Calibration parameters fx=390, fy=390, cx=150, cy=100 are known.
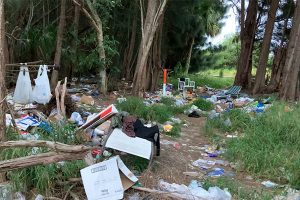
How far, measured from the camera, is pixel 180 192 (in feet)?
12.1

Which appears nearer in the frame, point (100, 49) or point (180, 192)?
point (180, 192)

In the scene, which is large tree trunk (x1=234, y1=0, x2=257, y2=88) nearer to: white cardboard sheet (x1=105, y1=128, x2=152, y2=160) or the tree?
the tree

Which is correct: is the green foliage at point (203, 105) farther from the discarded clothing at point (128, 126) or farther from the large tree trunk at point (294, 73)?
the discarded clothing at point (128, 126)

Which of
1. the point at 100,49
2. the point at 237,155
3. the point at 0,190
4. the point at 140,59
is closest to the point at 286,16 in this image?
the point at 140,59

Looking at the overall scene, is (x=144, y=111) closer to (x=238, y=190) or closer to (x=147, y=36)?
(x=238, y=190)

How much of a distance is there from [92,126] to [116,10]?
7.87 meters

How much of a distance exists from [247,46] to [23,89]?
9820 millimetres

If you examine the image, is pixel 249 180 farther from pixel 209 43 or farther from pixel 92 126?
pixel 209 43

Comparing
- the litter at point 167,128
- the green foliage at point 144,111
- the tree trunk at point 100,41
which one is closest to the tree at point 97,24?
the tree trunk at point 100,41

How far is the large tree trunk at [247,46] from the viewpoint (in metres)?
14.1

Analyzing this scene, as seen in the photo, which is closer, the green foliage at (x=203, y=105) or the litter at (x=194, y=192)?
the litter at (x=194, y=192)

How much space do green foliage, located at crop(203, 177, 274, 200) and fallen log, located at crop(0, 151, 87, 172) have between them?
146cm

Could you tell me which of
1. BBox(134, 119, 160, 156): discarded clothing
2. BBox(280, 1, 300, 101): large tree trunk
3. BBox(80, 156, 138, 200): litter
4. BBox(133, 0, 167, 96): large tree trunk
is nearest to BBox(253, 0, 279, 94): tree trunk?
BBox(280, 1, 300, 101): large tree trunk

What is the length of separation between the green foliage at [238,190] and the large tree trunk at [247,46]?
35.4ft
